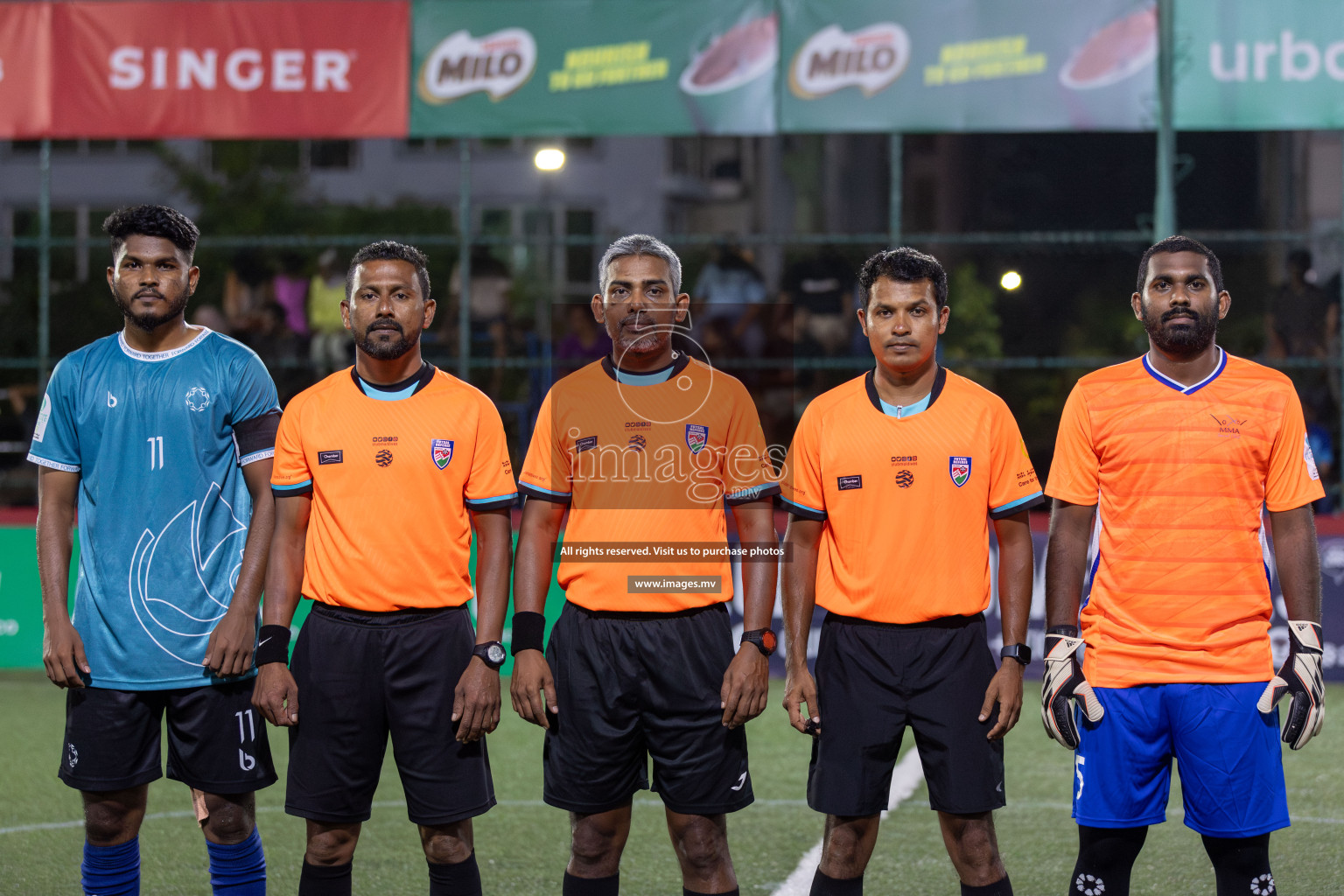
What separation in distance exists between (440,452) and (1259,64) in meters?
8.20

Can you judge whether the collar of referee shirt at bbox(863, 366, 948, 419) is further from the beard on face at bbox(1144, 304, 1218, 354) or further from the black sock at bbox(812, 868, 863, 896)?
the black sock at bbox(812, 868, 863, 896)

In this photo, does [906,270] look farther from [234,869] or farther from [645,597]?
[234,869]

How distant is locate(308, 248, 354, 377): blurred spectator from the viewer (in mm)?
14094

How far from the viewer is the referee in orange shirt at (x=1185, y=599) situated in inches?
155

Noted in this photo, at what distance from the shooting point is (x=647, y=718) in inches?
162

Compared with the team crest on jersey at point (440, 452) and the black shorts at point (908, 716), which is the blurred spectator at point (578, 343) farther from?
the black shorts at point (908, 716)

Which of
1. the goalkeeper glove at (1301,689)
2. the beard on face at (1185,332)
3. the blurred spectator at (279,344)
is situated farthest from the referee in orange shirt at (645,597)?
the blurred spectator at (279,344)

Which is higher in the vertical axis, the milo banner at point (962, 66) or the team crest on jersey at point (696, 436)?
the milo banner at point (962, 66)

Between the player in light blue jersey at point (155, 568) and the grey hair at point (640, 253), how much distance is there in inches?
42.6

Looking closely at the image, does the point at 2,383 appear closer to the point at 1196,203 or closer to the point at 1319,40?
the point at 1319,40

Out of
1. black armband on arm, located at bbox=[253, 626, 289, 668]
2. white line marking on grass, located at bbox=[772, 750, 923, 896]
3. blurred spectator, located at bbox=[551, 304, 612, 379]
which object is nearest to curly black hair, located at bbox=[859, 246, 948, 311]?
white line marking on grass, located at bbox=[772, 750, 923, 896]

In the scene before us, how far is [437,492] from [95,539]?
1.05 m

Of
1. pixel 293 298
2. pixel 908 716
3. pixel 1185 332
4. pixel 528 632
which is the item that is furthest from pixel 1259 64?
pixel 293 298

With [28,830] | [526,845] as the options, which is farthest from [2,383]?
[526,845]
